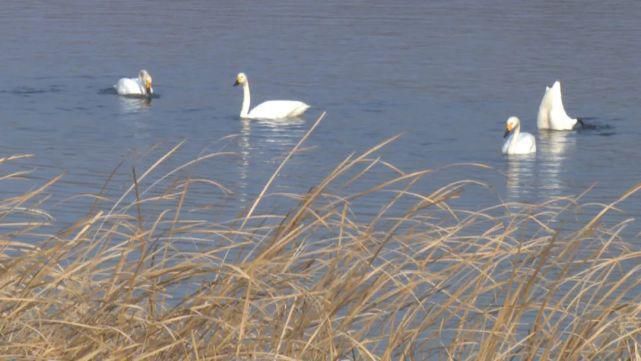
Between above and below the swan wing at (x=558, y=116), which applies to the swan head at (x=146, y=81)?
above

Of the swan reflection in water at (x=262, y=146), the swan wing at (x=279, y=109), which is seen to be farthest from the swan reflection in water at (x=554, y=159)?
the swan wing at (x=279, y=109)

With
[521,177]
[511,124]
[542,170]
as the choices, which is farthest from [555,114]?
[521,177]

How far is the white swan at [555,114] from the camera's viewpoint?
65.7 feet

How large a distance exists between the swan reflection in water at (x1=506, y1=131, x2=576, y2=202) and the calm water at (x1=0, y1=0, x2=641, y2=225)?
1.7 inches

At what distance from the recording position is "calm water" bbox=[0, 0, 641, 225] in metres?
16.5

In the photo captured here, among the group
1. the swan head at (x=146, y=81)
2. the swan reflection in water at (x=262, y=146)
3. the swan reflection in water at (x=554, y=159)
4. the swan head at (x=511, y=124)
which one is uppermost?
the swan head at (x=146, y=81)

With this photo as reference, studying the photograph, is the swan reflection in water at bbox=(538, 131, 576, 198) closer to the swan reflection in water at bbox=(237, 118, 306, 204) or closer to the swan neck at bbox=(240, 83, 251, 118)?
the swan reflection in water at bbox=(237, 118, 306, 204)

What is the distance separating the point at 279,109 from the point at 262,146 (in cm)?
185

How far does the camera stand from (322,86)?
23.8m

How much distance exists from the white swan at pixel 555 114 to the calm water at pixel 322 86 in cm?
21

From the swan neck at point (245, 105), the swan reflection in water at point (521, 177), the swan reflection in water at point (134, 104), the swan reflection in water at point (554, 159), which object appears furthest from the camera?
the swan reflection in water at point (134, 104)

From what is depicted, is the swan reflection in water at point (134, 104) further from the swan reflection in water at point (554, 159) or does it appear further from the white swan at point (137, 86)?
the swan reflection in water at point (554, 159)

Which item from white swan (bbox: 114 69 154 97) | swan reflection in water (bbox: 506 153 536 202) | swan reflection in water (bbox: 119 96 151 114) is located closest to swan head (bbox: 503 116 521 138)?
swan reflection in water (bbox: 506 153 536 202)

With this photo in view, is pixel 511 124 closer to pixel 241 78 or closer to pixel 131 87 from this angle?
→ pixel 241 78
